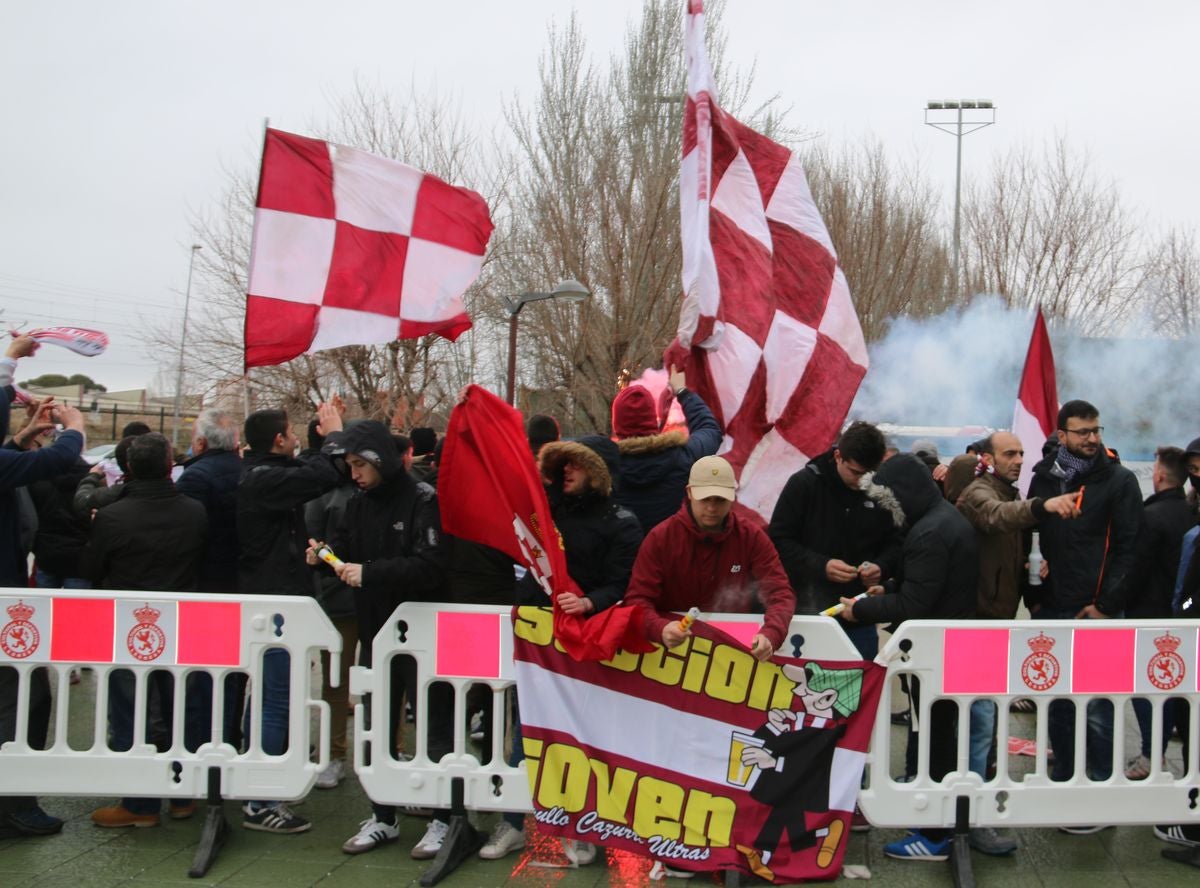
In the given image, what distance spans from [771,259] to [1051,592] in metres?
2.48

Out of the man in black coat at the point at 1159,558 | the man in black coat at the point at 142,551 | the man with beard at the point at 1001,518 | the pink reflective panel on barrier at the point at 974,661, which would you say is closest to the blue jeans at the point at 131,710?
the man in black coat at the point at 142,551

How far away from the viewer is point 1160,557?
545 cm

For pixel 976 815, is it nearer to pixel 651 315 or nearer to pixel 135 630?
pixel 135 630

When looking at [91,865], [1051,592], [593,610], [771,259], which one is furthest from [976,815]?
[91,865]

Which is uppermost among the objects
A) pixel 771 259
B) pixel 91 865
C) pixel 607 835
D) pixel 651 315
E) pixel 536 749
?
pixel 651 315

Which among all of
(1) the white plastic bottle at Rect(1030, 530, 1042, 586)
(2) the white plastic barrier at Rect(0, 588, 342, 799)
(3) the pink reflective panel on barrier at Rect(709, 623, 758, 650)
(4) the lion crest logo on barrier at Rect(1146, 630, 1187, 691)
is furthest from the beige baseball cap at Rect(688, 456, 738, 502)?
(1) the white plastic bottle at Rect(1030, 530, 1042, 586)

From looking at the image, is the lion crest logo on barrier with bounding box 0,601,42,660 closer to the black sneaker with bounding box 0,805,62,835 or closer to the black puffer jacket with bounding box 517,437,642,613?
the black sneaker with bounding box 0,805,62,835

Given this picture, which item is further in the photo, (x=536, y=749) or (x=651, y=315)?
(x=651, y=315)

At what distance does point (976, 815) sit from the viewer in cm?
451

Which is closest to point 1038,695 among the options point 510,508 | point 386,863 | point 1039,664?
point 1039,664

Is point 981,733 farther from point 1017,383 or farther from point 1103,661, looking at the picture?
point 1017,383

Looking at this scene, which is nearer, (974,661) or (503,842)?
(974,661)

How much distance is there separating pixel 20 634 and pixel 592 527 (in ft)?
8.50

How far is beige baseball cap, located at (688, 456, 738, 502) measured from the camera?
4.25 meters
